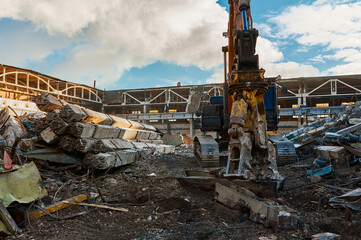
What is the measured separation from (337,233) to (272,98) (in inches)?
249

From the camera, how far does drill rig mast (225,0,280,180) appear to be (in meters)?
4.96

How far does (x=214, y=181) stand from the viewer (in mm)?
4926

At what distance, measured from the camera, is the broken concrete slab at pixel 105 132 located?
7.69m

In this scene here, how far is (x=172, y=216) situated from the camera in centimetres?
409

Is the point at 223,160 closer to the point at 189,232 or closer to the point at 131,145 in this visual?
the point at 131,145

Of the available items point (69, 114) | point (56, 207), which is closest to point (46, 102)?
point (69, 114)

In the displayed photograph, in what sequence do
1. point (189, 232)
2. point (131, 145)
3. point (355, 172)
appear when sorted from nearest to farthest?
point (189, 232) < point (355, 172) < point (131, 145)

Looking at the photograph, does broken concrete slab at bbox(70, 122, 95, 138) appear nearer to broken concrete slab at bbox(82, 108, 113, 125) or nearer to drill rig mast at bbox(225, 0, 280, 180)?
broken concrete slab at bbox(82, 108, 113, 125)

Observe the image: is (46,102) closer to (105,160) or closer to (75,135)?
(75,135)

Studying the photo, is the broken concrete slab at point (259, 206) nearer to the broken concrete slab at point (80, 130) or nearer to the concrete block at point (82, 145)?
the concrete block at point (82, 145)

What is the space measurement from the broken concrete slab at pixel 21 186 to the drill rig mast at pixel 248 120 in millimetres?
3498

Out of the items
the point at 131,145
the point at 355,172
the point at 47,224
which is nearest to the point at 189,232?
the point at 47,224

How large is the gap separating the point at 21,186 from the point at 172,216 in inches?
94.6

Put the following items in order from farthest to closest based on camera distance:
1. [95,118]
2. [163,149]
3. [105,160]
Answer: [163,149] → [95,118] → [105,160]
